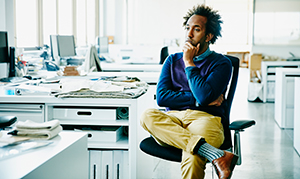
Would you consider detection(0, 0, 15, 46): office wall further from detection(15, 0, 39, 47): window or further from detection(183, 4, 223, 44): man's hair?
detection(15, 0, 39, 47): window

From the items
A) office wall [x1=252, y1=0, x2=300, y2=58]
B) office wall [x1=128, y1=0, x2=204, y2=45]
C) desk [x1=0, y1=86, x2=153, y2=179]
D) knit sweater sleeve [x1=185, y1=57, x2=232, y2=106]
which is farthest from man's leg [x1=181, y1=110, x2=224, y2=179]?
office wall [x1=128, y1=0, x2=204, y2=45]

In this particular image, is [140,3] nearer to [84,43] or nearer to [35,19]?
[84,43]

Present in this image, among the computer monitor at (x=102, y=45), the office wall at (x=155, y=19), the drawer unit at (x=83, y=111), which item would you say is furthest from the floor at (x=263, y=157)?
the office wall at (x=155, y=19)

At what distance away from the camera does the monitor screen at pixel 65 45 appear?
4.84 meters

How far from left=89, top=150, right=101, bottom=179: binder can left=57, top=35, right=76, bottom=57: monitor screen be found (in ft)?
8.60

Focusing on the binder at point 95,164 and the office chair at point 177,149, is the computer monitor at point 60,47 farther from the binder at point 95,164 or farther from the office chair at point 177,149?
the office chair at point 177,149

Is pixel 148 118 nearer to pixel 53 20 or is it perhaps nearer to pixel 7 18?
pixel 7 18

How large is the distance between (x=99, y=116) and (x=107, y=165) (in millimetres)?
353

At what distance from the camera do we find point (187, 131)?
6.78ft

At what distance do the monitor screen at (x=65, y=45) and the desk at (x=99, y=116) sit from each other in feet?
7.98

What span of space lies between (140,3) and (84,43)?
2.32m

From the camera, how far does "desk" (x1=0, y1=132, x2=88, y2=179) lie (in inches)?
44.9

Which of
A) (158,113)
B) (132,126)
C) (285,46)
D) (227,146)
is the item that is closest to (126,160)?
(132,126)

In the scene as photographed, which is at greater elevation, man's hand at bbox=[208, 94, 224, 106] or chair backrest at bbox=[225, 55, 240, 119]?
chair backrest at bbox=[225, 55, 240, 119]
